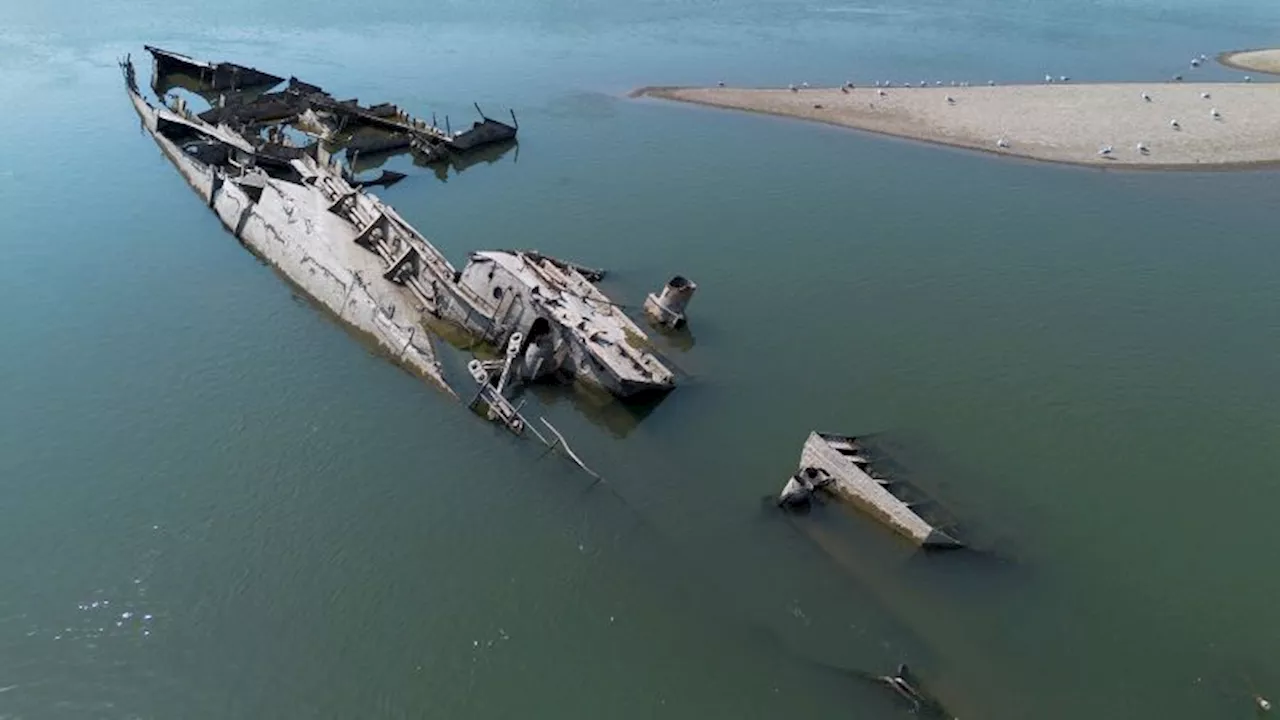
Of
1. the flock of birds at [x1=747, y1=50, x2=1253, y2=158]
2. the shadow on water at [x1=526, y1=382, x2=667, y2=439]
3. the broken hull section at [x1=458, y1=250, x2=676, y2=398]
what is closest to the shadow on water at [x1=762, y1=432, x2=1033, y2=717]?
the shadow on water at [x1=526, y1=382, x2=667, y2=439]

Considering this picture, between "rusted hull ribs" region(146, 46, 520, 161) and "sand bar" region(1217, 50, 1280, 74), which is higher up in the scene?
"sand bar" region(1217, 50, 1280, 74)

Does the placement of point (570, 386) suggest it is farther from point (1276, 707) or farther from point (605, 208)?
point (1276, 707)

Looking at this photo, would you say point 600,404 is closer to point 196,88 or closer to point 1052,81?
point 196,88

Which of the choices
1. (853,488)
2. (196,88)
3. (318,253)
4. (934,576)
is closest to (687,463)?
(853,488)

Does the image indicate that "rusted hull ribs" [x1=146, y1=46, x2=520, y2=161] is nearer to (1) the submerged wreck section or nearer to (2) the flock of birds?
(2) the flock of birds

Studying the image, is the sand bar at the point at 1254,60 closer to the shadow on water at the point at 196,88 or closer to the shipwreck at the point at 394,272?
the shipwreck at the point at 394,272

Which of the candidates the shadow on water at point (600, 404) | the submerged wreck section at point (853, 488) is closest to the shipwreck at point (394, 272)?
the shadow on water at point (600, 404)
